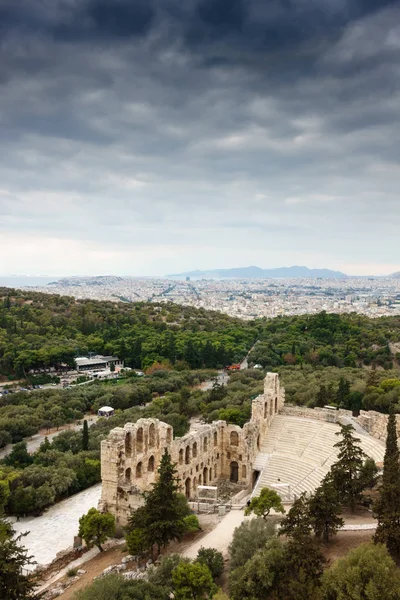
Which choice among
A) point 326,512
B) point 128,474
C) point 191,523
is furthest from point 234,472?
point 326,512

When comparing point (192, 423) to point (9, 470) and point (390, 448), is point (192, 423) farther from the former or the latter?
point (390, 448)

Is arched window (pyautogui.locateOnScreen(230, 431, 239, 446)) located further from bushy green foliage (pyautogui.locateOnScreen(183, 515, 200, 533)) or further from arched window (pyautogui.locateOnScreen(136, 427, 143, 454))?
bushy green foliage (pyautogui.locateOnScreen(183, 515, 200, 533))

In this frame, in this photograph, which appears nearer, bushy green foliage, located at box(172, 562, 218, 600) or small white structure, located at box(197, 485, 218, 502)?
bushy green foliage, located at box(172, 562, 218, 600)

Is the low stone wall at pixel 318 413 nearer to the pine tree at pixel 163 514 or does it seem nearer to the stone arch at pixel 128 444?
the stone arch at pixel 128 444

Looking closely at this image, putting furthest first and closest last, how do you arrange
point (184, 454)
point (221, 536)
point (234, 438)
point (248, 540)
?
point (234, 438) < point (184, 454) < point (221, 536) < point (248, 540)

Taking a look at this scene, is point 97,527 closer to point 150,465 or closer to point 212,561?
point 150,465

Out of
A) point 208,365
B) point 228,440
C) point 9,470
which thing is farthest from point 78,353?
point 228,440

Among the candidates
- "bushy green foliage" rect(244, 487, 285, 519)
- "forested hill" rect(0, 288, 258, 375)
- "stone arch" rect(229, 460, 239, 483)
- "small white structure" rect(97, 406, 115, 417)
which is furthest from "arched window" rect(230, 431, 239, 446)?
"forested hill" rect(0, 288, 258, 375)
